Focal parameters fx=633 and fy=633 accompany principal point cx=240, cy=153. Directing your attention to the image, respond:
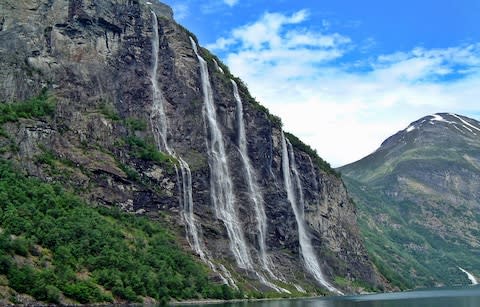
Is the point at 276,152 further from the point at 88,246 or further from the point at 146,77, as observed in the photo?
the point at 88,246

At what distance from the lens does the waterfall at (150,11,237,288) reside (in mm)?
95312

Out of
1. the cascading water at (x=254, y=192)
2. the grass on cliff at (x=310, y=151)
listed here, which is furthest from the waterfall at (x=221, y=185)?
the grass on cliff at (x=310, y=151)

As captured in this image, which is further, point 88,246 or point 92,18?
point 92,18

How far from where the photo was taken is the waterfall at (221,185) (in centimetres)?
10369

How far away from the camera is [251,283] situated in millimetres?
94875

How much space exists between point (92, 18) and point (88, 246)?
52.5m

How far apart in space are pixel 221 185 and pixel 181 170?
9.27 m

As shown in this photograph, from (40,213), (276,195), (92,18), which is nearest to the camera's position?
(40,213)

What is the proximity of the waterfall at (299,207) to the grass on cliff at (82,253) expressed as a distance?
3258 centimetres

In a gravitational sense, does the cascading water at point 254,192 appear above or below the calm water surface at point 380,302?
above

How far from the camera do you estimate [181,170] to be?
10456 centimetres

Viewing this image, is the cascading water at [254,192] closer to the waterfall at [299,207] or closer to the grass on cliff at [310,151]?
the waterfall at [299,207]

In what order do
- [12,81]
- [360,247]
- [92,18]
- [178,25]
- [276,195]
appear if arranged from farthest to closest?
[360,247] < [178,25] < [276,195] < [92,18] < [12,81]

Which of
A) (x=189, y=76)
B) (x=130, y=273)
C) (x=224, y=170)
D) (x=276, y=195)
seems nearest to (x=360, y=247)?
(x=276, y=195)
